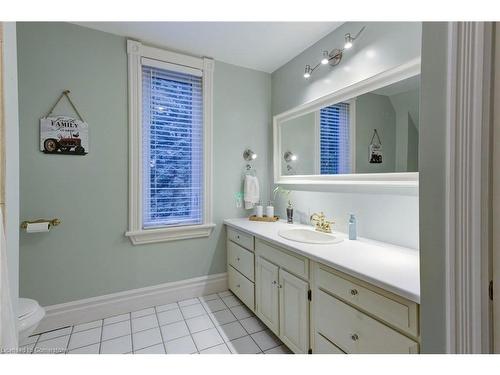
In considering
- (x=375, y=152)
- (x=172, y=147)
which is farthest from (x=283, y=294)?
(x=172, y=147)

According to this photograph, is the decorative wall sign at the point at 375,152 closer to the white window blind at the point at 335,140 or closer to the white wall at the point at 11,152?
the white window blind at the point at 335,140

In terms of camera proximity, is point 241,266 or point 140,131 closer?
point 140,131

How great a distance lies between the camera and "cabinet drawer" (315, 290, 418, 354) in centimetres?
101

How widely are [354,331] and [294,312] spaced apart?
465 mm

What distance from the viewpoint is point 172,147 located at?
235cm

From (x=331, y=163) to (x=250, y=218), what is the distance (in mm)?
1034

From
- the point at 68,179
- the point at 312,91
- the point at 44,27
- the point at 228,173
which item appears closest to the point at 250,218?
the point at 228,173

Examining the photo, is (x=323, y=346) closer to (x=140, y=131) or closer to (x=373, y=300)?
(x=373, y=300)

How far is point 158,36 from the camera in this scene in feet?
6.93

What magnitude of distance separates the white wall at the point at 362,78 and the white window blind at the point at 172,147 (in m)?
1.05

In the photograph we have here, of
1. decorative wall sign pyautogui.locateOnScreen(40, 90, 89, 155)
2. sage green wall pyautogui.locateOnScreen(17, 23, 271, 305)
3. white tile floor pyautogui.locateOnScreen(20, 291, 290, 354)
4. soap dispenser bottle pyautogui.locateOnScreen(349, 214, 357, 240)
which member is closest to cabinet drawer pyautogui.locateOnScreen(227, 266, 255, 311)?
white tile floor pyautogui.locateOnScreen(20, 291, 290, 354)

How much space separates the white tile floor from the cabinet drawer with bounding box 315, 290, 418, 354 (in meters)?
0.57

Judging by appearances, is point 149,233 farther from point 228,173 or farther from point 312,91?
point 312,91

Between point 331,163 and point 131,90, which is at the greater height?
point 131,90
